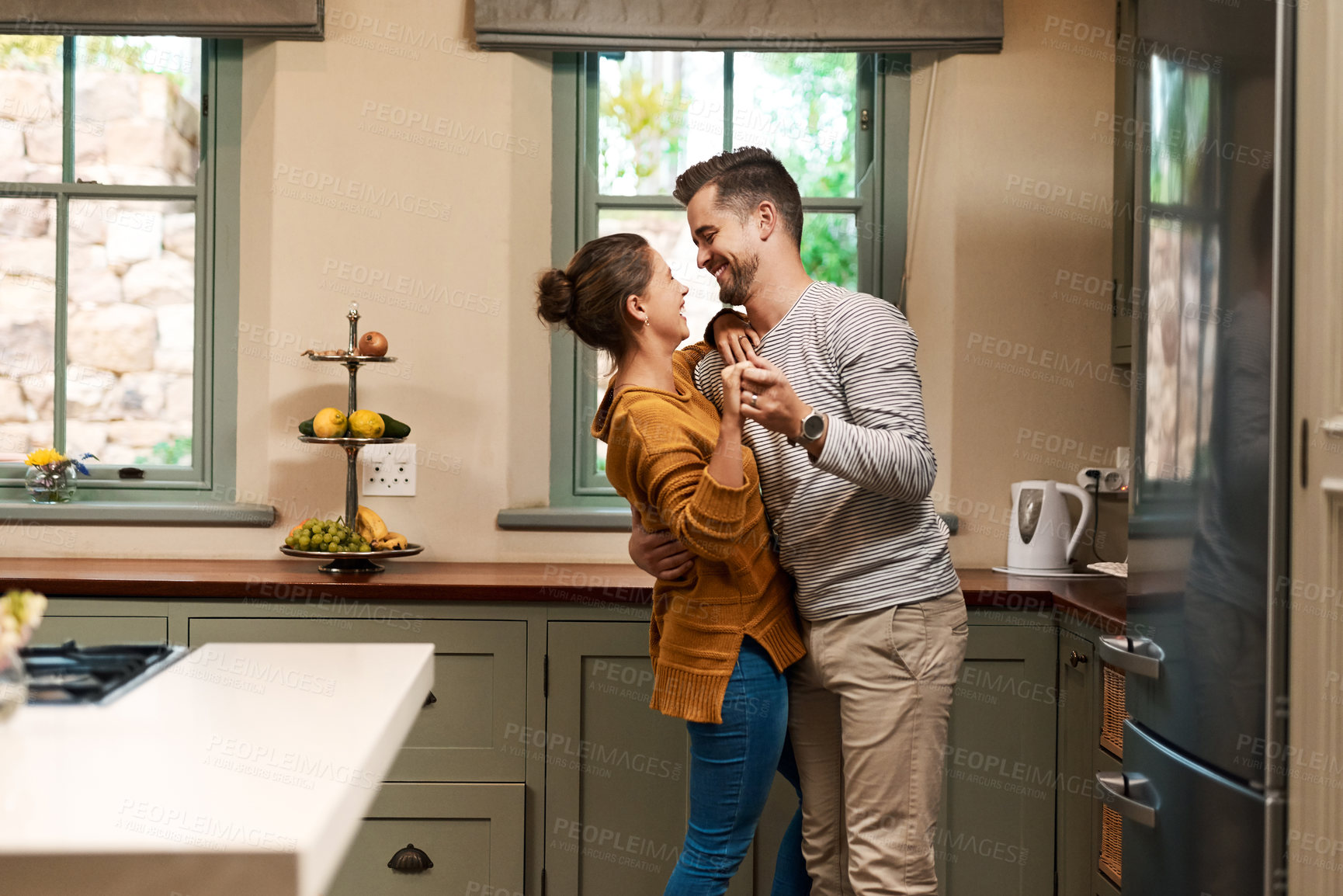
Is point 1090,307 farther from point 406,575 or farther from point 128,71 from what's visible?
point 128,71

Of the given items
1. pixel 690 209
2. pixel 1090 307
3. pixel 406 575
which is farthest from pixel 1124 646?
pixel 406 575

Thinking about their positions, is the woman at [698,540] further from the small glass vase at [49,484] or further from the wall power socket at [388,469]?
the small glass vase at [49,484]

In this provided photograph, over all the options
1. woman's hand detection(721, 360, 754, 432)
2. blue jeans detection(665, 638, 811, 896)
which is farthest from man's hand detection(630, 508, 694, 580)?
woman's hand detection(721, 360, 754, 432)

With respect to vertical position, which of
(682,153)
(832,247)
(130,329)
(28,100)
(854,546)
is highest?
(28,100)

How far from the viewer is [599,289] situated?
5.13ft

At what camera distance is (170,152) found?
2.73 metres

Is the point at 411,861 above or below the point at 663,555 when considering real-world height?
below

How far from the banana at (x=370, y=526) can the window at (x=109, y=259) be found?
0.54 m

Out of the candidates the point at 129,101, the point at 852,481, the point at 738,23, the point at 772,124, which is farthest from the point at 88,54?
the point at 852,481

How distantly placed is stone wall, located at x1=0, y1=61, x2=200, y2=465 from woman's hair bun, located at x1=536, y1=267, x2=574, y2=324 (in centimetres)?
156

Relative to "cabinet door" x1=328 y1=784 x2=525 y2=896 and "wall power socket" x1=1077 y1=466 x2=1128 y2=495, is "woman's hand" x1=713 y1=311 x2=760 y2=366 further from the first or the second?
"wall power socket" x1=1077 y1=466 x2=1128 y2=495

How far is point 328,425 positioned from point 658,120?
1.16 metres

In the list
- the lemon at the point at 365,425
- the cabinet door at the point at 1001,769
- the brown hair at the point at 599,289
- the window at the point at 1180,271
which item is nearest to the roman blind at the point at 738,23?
the lemon at the point at 365,425

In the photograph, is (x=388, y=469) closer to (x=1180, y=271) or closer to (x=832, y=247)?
(x=832, y=247)
